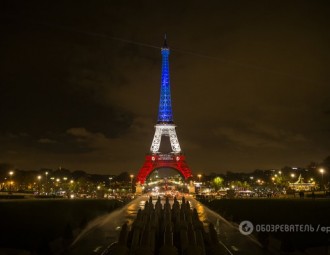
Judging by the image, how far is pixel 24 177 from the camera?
113 m

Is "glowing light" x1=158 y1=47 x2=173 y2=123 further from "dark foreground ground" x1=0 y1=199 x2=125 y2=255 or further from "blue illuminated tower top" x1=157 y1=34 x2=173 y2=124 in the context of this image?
"dark foreground ground" x1=0 y1=199 x2=125 y2=255

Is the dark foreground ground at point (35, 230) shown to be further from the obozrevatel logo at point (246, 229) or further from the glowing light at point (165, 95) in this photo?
the glowing light at point (165, 95)

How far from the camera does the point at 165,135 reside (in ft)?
438

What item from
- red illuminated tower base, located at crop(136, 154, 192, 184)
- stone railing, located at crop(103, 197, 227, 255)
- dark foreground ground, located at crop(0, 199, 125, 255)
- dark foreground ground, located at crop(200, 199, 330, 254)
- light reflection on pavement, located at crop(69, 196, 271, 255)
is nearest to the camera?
stone railing, located at crop(103, 197, 227, 255)

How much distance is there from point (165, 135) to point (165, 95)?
13.5 m

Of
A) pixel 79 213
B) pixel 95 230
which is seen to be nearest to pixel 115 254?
pixel 95 230

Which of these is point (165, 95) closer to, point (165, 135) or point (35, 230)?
point (165, 135)

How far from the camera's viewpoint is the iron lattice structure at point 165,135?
125 m

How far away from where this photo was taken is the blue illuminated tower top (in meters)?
128

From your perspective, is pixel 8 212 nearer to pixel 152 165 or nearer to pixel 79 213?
pixel 79 213

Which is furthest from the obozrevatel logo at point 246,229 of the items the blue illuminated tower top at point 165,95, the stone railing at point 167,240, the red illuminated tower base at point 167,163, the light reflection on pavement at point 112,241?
the blue illuminated tower top at point 165,95

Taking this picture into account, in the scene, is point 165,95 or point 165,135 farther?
point 165,135

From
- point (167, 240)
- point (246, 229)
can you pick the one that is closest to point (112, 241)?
point (246, 229)

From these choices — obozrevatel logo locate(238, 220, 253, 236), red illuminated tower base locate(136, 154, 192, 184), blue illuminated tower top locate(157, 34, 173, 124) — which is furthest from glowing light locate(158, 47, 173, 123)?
obozrevatel logo locate(238, 220, 253, 236)
